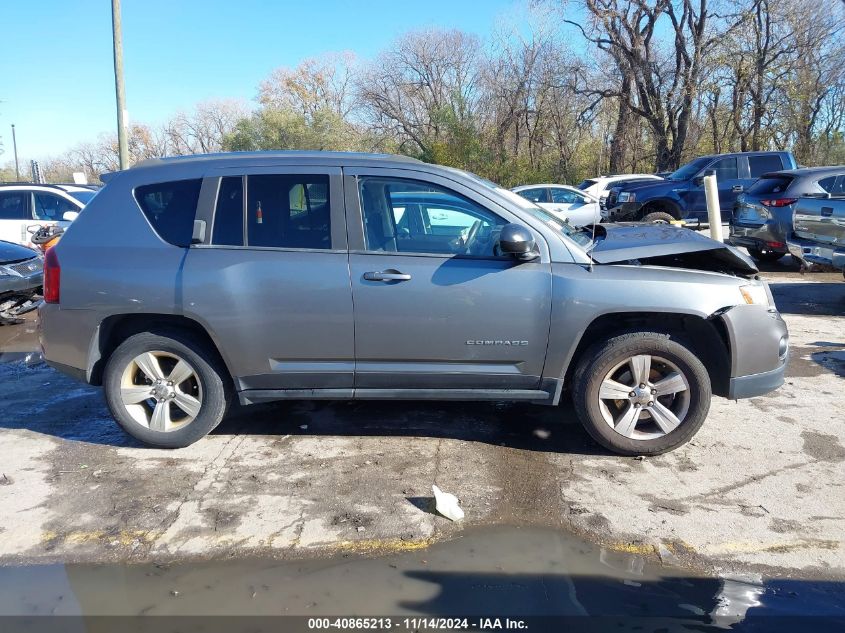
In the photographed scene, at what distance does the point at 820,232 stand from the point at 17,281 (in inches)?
393

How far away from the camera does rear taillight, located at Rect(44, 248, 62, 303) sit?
13.7ft

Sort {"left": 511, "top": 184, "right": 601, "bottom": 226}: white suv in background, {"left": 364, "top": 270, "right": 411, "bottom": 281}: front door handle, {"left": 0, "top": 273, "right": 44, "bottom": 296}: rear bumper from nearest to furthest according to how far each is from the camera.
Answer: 1. {"left": 364, "top": 270, "right": 411, "bottom": 281}: front door handle
2. {"left": 0, "top": 273, "right": 44, "bottom": 296}: rear bumper
3. {"left": 511, "top": 184, "right": 601, "bottom": 226}: white suv in background

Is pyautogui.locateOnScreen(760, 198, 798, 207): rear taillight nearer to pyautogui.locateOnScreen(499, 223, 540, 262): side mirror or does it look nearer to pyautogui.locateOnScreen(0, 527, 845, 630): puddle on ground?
pyautogui.locateOnScreen(499, 223, 540, 262): side mirror

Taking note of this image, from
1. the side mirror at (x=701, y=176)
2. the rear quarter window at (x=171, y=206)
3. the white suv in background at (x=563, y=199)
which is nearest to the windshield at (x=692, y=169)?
the side mirror at (x=701, y=176)

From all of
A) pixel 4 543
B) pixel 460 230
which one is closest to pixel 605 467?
pixel 460 230

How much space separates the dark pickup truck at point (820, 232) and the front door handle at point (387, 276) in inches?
259

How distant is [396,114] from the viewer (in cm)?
3431

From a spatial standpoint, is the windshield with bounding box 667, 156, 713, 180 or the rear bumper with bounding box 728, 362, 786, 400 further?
the windshield with bounding box 667, 156, 713, 180

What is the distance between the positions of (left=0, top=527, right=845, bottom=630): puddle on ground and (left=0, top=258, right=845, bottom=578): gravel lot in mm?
118

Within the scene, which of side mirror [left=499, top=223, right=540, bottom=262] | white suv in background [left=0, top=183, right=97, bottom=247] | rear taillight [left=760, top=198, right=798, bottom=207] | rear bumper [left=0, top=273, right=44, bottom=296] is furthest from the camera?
white suv in background [left=0, top=183, right=97, bottom=247]

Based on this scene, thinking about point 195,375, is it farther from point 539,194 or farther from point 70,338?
point 539,194

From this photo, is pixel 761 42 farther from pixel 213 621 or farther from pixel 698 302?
pixel 213 621

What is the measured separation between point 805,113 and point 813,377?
88.5 feet

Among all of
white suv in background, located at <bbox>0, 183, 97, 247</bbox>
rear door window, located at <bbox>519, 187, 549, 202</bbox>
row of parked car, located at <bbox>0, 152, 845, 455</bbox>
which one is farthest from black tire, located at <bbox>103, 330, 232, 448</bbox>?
rear door window, located at <bbox>519, 187, 549, 202</bbox>
